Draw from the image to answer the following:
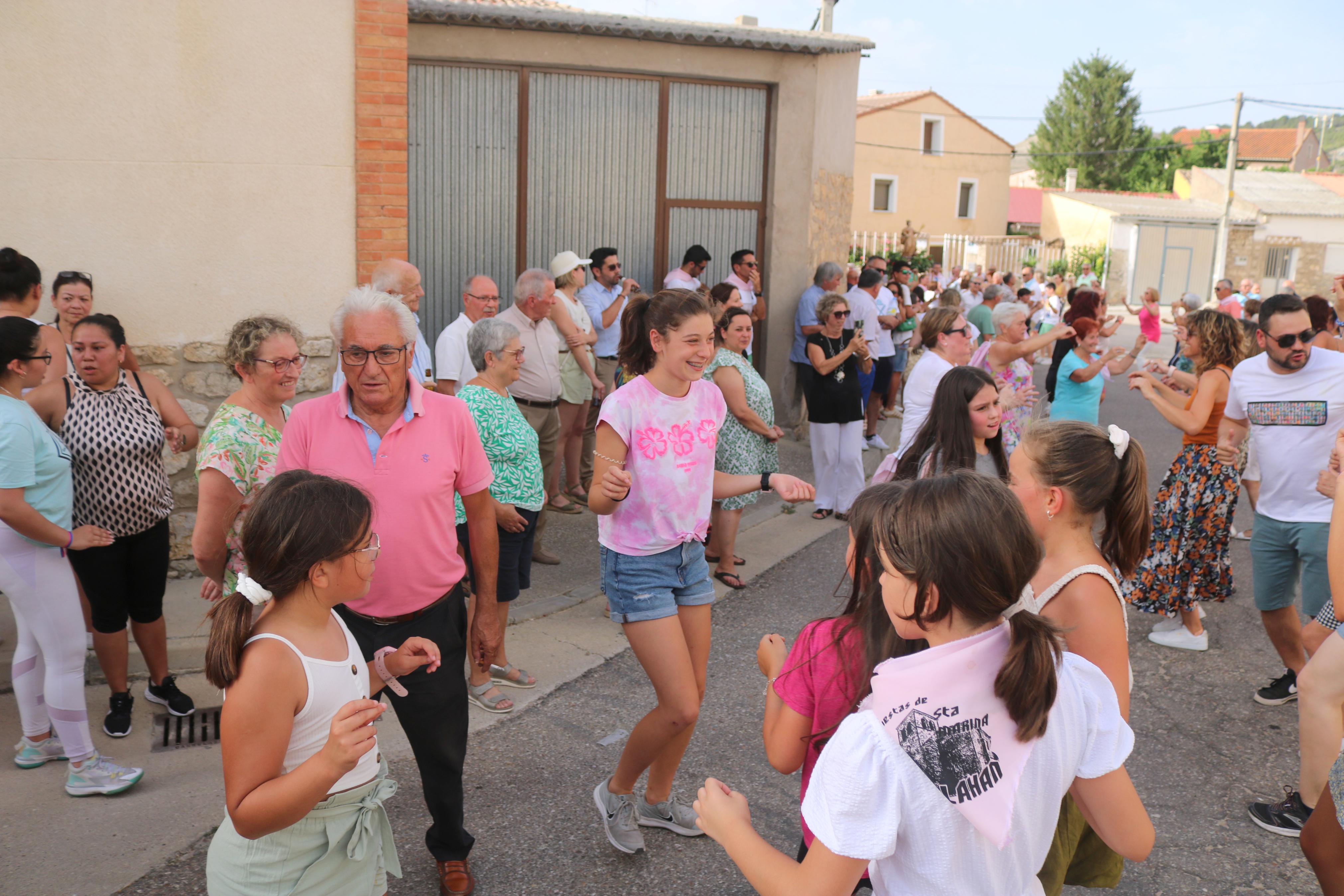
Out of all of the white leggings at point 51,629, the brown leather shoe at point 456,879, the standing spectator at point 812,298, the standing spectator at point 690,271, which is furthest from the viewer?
the standing spectator at point 812,298

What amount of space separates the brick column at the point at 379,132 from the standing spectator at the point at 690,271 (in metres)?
3.48

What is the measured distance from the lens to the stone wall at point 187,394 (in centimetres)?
604

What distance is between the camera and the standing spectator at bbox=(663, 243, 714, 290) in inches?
377

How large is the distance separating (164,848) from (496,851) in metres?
1.17

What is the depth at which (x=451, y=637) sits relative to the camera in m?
3.21

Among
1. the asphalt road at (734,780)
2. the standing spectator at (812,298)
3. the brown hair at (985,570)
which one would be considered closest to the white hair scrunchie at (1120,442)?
the brown hair at (985,570)

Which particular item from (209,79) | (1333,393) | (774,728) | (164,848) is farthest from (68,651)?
(1333,393)

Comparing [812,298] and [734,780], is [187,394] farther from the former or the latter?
[812,298]

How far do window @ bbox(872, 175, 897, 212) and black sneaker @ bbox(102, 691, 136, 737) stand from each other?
144 ft

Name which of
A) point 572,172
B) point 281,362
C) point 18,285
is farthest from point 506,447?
point 572,172

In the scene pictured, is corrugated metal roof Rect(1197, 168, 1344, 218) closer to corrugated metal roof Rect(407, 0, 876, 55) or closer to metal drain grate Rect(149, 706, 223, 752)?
corrugated metal roof Rect(407, 0, 876, 55)

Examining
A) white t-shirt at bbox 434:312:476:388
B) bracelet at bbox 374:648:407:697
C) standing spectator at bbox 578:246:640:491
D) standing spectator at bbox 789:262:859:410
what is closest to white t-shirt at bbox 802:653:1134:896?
bracelet at bbox 374:648:407:697

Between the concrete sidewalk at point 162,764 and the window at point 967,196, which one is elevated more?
the window at point 967,196

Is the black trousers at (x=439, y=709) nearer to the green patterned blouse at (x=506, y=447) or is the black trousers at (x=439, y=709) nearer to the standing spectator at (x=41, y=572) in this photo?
the standing spectator at (x=41, y=572)
